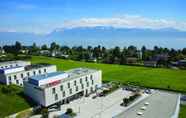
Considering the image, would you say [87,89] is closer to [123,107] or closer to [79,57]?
[123,107]

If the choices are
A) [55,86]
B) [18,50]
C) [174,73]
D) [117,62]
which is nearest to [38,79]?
[55,86]

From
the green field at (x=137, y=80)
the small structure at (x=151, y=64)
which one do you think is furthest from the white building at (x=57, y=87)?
the small structure at (x=151, y=64)

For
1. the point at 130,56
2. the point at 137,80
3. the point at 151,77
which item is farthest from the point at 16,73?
the point at 130,56

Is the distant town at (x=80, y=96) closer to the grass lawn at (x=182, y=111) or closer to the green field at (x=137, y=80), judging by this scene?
the green field at (x=137, y=80)

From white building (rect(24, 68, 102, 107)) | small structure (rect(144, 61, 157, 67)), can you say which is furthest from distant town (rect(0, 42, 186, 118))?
small structure (rect(144, 61, 157, 67))

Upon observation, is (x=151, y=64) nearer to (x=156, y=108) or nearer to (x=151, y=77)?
(x=151, y=77)

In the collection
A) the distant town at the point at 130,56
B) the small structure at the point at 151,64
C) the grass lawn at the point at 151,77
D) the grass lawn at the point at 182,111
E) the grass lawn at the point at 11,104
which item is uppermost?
the distant town at the point at 130,56
